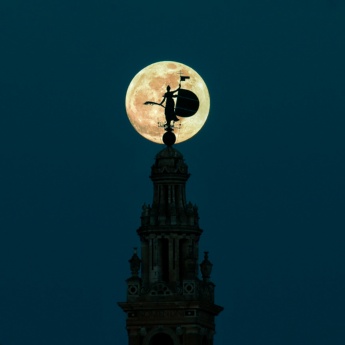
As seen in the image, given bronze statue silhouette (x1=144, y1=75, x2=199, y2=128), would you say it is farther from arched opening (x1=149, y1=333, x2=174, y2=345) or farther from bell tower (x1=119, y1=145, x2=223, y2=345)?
arched opening (x1=149, y1=333, x2=174, y2=345)

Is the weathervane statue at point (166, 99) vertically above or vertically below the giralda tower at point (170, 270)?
above

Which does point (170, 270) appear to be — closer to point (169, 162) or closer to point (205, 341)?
point (205, 341)

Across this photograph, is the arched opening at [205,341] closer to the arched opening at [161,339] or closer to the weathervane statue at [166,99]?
the arched opening at [161,339]

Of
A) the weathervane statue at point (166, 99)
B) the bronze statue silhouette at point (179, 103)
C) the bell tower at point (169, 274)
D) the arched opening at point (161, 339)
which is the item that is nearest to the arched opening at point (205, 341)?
the bell tower at point (169, 274)

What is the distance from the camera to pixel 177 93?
10456cm

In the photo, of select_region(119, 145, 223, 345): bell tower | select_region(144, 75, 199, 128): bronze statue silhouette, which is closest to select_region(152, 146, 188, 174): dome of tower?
select_region(119, 145, 223, 345): bell tower

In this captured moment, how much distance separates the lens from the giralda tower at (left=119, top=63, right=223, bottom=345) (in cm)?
10150

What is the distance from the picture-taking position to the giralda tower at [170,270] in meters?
102

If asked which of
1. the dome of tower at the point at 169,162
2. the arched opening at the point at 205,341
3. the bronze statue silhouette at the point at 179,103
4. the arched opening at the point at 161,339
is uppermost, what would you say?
the bronze statue silhouette at the point at 179,103

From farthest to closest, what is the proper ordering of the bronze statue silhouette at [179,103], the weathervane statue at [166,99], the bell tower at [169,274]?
the weathervane statue at [166,99]
the bronze statue silhouette at [179,103]
the bell tower at [169,274]

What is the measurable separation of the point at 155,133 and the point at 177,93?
339cm

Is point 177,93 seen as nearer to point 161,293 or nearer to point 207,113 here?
point 207,113

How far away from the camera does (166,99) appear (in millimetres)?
104688

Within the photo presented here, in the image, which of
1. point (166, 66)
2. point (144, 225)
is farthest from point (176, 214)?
point (166, 66)
